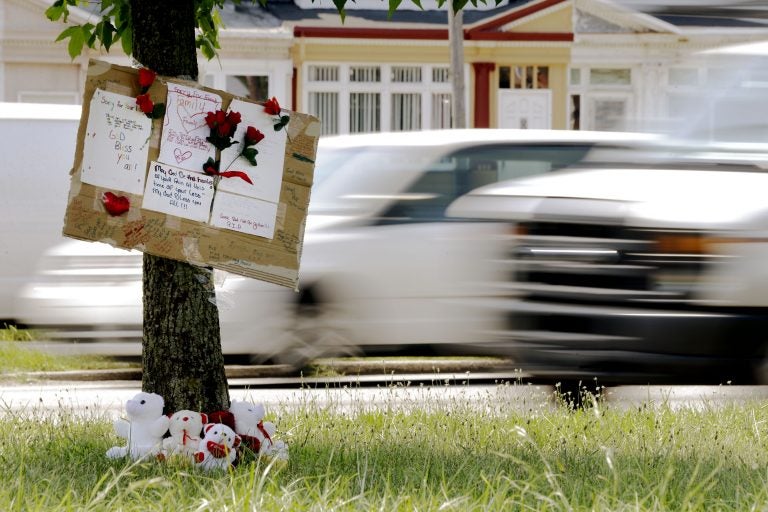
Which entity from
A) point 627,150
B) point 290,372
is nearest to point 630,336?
point 627,150

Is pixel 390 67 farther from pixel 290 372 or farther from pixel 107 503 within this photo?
pixel 107 503

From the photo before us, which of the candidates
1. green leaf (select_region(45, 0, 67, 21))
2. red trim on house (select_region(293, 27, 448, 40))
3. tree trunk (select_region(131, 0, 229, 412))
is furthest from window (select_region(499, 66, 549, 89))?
tree trunk (select_region(131, 0, 229, 412))

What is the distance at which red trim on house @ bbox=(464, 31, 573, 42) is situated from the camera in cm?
2964

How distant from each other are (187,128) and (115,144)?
0.31 m

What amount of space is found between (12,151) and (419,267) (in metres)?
4.65

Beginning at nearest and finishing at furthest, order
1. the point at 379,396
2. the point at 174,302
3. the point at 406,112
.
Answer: the point at 174,302 < the point at 379,396 < the point at 406,112

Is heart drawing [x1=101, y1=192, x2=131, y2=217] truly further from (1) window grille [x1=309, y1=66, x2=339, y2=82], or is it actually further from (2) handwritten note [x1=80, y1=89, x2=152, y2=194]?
(1) window grille [x1=309, y1=66, x2=339, y2=82]

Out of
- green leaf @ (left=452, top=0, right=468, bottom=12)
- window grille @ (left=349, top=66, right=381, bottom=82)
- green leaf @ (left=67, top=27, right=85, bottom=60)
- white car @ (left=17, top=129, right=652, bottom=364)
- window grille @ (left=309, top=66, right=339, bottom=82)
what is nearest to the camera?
green leaf @ (left=452, top=0, right=468, bottom=12)

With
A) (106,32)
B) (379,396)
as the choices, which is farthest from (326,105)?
(106,32)

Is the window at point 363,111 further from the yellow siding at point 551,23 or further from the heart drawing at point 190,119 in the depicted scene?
the heart drawing at point 190,119

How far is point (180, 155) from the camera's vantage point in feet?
17.5

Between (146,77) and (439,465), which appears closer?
(146,77)

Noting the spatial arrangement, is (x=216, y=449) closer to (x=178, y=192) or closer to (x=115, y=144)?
(x=178, y=192)

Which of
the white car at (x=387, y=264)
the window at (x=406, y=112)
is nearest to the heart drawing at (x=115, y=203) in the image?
the white car at (x=387, y=264)
